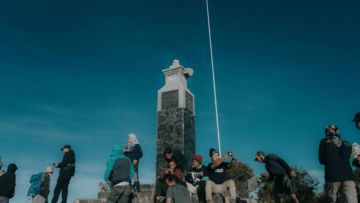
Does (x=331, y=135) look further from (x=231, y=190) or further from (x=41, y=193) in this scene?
(x=41, y=193)

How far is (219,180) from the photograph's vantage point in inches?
275

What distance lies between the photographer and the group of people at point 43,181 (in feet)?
26.4

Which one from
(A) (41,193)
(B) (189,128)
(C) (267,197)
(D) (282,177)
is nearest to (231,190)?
(D) (282,177)

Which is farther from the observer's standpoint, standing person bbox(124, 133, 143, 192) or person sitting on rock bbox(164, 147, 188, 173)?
standing person bbox(124, 133, 143, 192)

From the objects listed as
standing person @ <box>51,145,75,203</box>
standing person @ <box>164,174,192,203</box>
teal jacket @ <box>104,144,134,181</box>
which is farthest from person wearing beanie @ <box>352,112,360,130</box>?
standing person @ <box>51,145,75,203</box>

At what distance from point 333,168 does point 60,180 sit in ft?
21.1

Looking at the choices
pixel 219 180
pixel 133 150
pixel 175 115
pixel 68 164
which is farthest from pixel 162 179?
pixel 175 115

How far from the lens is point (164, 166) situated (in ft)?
40.8

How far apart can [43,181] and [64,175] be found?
3.38 feet

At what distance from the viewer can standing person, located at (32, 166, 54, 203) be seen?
→ 8.91m

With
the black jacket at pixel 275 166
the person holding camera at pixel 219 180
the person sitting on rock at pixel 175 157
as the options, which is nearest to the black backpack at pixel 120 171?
the person sitting on rock at pixel 175 157

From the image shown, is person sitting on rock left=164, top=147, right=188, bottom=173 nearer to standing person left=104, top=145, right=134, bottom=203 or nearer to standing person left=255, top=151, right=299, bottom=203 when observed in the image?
standing person left=104, top=145, right=134, bottom=203

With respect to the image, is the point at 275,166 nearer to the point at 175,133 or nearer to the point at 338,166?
the point at 338,166

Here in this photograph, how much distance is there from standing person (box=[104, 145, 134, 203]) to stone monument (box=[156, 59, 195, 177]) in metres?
6.35
